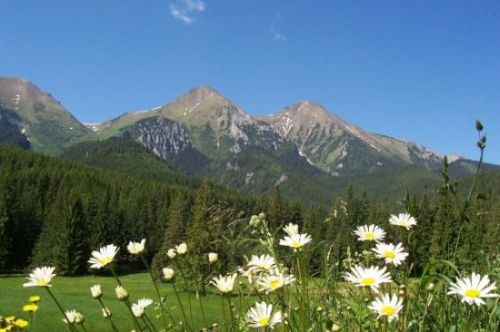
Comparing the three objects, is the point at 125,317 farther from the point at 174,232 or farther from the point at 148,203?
the point at 148,203

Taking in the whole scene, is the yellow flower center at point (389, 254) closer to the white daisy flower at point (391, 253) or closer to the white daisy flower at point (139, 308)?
the white daisy flower at point (391, 253)

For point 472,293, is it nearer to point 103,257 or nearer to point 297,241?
point 297,241

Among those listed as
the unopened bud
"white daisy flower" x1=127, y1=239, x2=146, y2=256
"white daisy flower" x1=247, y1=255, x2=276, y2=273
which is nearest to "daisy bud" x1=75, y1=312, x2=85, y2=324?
"white daisy flower" x1=127, y1=239, x2=146, y2=256

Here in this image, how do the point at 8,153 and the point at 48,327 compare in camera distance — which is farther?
the point at 8,153

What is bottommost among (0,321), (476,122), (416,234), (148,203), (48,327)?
(48,327)

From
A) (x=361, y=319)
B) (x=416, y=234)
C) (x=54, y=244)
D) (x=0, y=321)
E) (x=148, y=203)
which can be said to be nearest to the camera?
(x=361, y=319)

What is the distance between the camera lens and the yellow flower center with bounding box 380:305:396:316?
168 centimetres

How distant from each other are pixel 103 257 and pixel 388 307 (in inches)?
49.3

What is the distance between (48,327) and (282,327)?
2464cm

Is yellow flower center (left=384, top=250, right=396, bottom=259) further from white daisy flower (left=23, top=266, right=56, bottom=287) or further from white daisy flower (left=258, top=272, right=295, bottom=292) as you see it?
white daisy flower (left=23, top=266, right=56, bottom=287)

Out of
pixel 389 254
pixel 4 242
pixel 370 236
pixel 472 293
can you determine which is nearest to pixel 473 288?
pixel 472 293

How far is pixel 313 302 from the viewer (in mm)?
3033

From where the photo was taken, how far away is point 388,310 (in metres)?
1.71

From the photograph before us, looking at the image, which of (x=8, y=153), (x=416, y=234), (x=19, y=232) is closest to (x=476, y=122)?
(x=416, y=234)
